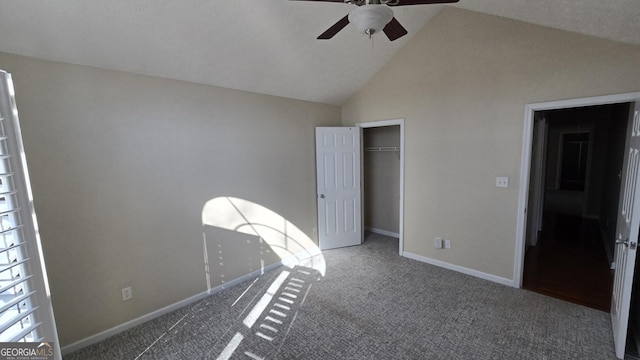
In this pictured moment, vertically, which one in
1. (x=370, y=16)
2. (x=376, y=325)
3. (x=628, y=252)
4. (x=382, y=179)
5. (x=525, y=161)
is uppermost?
(x=370, y=16)

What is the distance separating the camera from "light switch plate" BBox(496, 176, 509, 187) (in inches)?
123

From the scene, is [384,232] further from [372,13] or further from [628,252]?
[372,13]

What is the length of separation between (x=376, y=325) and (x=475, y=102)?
8.90 feet

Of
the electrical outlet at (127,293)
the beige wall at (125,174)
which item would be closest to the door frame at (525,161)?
the beige wall at (125,174)

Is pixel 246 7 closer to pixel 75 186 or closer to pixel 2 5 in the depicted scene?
pixel 2 5

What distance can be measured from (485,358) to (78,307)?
131 inches

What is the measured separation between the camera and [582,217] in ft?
19.6

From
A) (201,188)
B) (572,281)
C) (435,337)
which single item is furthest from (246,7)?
(572,281)

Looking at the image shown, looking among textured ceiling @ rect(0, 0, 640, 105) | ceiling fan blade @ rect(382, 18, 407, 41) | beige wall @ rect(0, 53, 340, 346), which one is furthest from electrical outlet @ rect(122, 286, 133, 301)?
ceiling fan blade @ rect(382, 18, 407, 41)

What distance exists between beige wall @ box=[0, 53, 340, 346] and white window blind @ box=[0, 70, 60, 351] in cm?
126

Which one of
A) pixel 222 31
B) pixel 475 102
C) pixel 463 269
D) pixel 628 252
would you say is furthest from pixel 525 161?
pixel 222 31

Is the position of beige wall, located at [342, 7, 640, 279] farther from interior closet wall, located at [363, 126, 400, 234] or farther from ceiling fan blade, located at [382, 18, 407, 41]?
ceiling fan blade, located at [382, 18, 407, 41]

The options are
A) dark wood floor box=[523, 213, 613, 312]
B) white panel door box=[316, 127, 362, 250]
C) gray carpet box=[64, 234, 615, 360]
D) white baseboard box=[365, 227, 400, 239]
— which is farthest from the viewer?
white baseboard box=[365, 227, 400, 239]

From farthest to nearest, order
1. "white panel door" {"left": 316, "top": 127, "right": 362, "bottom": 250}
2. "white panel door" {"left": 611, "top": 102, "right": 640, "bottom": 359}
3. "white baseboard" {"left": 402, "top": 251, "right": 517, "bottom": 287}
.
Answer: "white panel door" {"left": 316, "top": 127, "right": 362, "bottom": 250} → "white baseboard" {"left": 402, "top": 251, "right": 517, "bottom": 287} → "white panel door" {"left": 611, "top": 102, "right": 640, "bottom": 359}
